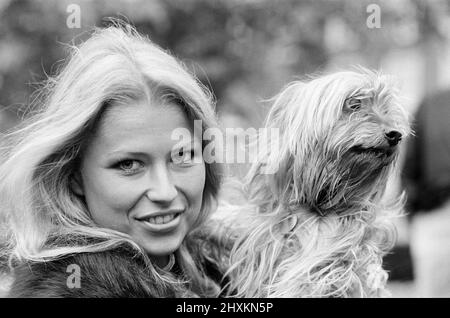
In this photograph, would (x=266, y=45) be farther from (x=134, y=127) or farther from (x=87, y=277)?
(x=87, y=277)

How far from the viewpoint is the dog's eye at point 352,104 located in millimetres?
1892

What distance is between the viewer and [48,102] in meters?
1.84

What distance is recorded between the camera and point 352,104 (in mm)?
1897

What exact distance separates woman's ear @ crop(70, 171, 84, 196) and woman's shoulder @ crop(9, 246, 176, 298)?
18cm

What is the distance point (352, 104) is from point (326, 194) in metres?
0.27

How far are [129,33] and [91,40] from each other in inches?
6.2

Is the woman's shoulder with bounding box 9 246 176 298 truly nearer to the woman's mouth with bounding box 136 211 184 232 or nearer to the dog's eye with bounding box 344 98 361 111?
the woman's mouth with bounding box 136 211 184 232

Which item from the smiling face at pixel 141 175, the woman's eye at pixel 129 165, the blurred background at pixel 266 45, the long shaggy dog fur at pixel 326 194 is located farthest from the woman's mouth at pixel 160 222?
the blurred background at pixel 266 45

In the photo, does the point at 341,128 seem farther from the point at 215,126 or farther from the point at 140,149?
the point at 140,149

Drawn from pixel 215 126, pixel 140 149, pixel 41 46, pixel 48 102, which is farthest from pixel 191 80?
pixel 41 46

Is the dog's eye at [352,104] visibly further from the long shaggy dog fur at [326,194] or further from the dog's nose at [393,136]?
the dog's nose at [393,136]

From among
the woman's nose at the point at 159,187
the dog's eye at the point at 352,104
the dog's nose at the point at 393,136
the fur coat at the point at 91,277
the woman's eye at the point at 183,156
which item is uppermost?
the dog's eye at the point at 352,104

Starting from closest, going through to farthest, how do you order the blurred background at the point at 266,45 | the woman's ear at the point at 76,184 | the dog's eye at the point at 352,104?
the woman's ear at the point at 76,184 → the dog's eye at the point at 352,104 → the blurred background at the point at 266,45

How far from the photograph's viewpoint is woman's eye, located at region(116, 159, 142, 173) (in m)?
1.68
